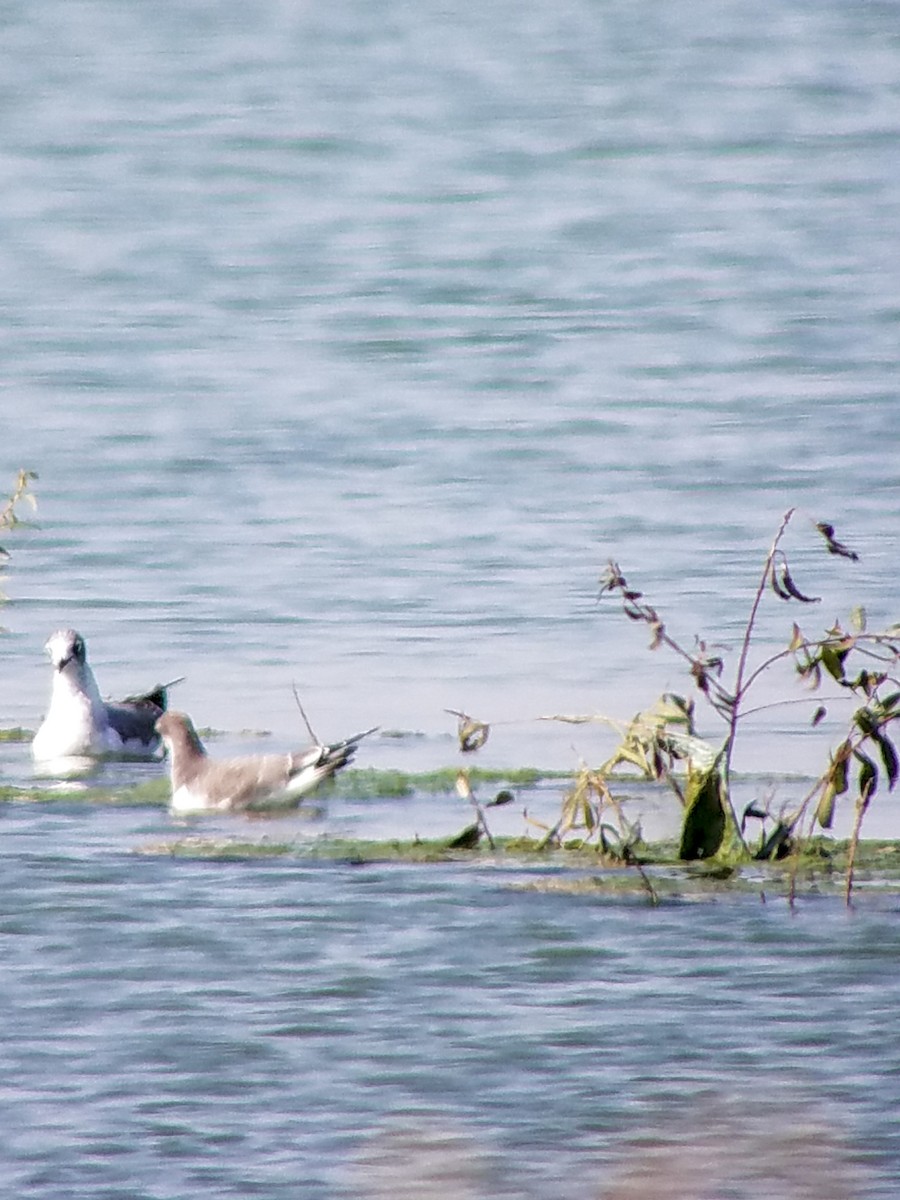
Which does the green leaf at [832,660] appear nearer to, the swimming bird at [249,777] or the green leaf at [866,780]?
the green leaf at [866,780]

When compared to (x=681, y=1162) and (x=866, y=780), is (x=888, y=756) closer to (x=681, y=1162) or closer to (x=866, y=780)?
(x=866, y=780)

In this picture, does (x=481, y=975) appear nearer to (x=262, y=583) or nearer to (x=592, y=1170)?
(x=592, y=1170)

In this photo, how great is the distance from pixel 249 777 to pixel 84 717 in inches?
56.1

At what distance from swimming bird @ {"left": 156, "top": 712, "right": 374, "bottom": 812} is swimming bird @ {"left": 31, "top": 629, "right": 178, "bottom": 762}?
1.04m

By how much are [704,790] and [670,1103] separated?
2.28 m

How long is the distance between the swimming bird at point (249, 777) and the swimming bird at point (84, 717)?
104 centimetres

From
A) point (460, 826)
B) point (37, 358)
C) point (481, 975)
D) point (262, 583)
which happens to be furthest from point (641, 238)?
point (481, 975)

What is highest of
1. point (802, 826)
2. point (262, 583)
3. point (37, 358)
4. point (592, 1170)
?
point (37, 358)

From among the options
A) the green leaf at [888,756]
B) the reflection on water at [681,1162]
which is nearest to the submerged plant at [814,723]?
the green leaf at [888,756]

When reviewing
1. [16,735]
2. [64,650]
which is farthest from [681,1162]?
[16,735]

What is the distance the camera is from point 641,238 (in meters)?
32.8

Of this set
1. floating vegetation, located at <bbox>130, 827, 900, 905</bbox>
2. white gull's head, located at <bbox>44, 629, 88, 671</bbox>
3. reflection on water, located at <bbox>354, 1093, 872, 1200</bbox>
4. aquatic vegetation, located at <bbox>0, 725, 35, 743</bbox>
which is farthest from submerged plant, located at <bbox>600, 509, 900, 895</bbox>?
aquatic vegetation, located at <bbox>0, 725, 35, 743</bbox>

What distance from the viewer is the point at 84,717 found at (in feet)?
43.5

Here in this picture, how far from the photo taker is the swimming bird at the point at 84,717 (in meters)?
13.1
